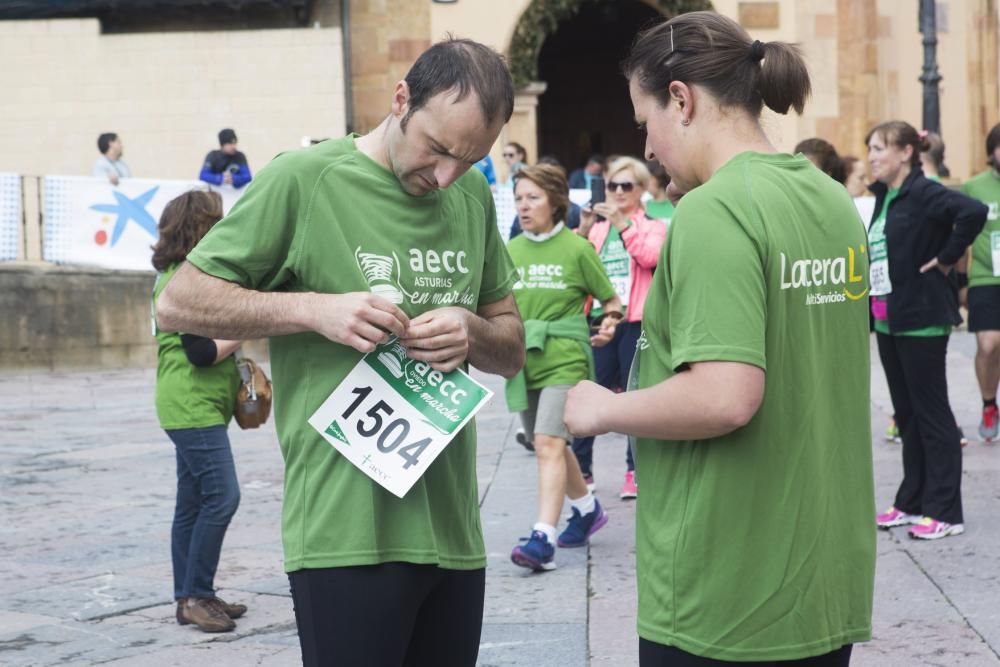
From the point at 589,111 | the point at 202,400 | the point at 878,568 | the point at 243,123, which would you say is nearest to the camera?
the point at 202,400

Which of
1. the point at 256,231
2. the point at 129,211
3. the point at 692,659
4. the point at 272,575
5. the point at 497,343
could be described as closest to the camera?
the point at 692,659

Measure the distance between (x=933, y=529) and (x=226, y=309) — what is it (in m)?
4.77

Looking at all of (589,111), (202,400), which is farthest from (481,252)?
(589,111)

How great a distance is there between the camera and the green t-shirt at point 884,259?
22.9 ft

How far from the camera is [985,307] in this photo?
9367mm

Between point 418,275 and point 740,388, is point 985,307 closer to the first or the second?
point 418,275

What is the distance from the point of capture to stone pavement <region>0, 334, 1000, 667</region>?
5.41 m

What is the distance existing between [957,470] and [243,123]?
14.0 metres

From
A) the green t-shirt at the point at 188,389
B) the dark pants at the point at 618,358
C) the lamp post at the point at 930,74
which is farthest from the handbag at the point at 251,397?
the lamp post at the point at 930,74

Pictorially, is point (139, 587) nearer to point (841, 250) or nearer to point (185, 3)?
point (841, 250)

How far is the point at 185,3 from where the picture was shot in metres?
19.7

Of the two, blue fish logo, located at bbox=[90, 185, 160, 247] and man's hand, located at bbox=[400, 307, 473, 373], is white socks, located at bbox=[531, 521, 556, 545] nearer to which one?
man's hand, located at bbox=[400, 307, 473, 373]

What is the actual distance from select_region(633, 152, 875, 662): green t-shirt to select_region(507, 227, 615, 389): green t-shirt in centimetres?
424

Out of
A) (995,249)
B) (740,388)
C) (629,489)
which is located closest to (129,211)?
(629,489)
